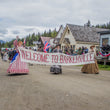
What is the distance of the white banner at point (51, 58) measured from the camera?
10105 mm

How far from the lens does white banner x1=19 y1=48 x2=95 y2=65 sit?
10.1 metres

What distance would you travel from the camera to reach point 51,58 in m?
10.9

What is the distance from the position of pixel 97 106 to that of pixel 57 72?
Answer: 6.21 meters

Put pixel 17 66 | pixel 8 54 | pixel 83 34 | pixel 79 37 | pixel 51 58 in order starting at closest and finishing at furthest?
pixel 17 66 → pixel 51 58 → pixel 8 54 → pixel 79 37 → pixel 83 34

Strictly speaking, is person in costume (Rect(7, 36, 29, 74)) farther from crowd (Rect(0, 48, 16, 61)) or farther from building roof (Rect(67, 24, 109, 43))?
building roof (Rect(67, 24, 109, 43))

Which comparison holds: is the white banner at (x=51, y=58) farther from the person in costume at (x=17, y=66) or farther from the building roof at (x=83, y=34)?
the building roof at (x=83, y=34)

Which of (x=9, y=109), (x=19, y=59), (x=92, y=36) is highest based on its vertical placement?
(x=92, y=36)

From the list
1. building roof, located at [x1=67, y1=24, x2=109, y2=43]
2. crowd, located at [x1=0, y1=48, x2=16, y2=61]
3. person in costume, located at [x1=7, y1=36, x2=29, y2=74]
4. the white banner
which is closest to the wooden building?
building roof, located at [x1=67, y1=24, x2=109, y2=43]

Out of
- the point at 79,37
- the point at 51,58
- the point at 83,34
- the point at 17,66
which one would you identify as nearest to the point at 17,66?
the point at 17,66

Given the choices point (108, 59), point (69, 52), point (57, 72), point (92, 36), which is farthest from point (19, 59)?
point (92, 36)

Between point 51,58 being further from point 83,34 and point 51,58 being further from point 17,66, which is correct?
point 83,34

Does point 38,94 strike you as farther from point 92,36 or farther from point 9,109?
point 92,36

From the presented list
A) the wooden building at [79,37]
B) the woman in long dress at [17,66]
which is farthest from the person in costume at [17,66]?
the wooden building at [79,37]

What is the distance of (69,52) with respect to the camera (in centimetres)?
2520
